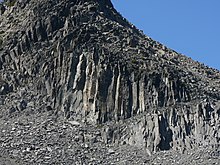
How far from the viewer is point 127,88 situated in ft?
381

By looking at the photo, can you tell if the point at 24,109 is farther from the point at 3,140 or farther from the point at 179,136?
the point at 179,136

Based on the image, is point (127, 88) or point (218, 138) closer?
point (218, 138)

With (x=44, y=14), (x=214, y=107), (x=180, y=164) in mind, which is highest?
(x=44, y=14)

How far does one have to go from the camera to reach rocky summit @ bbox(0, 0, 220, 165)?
106m

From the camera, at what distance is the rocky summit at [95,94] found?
348 feet

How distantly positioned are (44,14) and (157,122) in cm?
2637

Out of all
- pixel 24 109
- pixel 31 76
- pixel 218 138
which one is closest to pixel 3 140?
pixel 24 109

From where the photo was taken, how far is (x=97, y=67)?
386 ft

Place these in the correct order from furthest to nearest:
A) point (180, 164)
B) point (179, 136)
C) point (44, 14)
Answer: point (44, 14), point (179, 136), point (180, 164)

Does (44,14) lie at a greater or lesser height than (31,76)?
greater

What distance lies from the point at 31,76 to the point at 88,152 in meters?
20.6

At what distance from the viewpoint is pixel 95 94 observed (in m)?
116

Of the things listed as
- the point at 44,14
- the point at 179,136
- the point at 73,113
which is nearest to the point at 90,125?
the point at 73,113

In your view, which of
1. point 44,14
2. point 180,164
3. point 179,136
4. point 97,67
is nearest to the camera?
point 180,164
